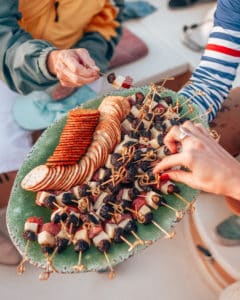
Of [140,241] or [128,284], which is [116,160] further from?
[128,284]

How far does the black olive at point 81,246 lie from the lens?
1.05 m

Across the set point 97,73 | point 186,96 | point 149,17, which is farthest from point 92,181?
point 149,17

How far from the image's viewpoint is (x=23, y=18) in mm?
1612

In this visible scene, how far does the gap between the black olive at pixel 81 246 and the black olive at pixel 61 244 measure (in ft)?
0.10

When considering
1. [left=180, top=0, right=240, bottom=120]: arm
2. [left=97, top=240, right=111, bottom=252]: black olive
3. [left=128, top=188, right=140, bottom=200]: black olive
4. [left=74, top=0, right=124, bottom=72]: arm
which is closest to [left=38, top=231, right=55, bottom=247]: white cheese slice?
[left=97, top=240, right=111, bottom=252]: black olive

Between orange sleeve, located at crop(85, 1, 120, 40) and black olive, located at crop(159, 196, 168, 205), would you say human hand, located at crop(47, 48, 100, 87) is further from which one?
orange sleeve, located at crop(85, 1, 120, 40)

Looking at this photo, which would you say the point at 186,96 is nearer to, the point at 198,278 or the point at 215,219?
the point at 215,219

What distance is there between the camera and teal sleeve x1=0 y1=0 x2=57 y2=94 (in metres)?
1.37

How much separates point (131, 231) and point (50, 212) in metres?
0.21

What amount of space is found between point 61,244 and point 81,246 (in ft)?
0.17

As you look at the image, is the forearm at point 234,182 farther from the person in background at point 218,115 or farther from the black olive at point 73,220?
the black olive at point 73,220

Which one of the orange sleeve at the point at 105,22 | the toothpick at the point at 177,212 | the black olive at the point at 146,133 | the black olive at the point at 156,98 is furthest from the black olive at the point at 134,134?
the orange sleeve at the point at 105,22

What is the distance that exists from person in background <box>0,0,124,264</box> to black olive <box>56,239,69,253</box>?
0.42 m

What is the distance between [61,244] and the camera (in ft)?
3.51
